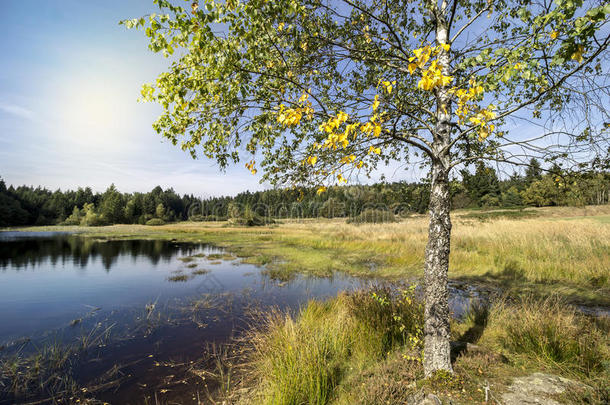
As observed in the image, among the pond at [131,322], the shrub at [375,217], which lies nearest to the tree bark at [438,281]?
the pond at [131,322]

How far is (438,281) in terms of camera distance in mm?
3848

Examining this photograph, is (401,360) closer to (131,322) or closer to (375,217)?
(131,322)

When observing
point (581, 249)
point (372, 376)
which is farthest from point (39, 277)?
point (581, 249)

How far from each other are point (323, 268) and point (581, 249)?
42.5 feet

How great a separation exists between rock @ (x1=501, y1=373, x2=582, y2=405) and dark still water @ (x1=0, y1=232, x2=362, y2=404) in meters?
5.03

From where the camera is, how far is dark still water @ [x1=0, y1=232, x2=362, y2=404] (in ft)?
17.2

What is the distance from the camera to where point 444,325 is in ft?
12.6

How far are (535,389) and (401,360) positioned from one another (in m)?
1.80

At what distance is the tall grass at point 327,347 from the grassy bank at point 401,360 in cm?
2

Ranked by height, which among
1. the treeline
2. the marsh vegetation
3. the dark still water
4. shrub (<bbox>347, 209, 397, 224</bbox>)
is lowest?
the dark still water

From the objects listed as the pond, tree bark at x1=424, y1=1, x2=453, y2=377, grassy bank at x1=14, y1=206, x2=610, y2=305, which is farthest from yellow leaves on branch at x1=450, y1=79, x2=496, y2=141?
grassy bank at x1=14, y1=206, x2=610, y2=305

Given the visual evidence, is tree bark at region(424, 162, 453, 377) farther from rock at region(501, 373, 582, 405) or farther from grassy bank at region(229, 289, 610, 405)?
rock at region(501, 373, 582, 405)

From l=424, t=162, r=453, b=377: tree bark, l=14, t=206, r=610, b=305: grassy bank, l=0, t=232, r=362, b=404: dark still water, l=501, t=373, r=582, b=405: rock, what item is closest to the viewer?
l=501, t=373, r=582, b=405: rock

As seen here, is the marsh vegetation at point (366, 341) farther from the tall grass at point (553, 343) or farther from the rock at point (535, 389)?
the rock at point (535, 389)
